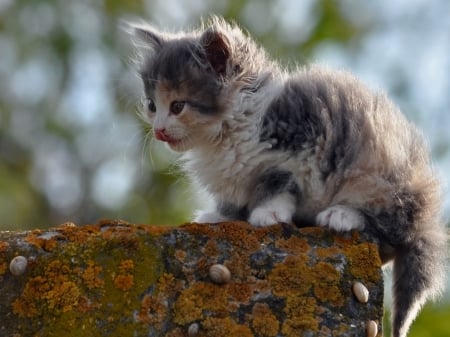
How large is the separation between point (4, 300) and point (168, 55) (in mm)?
1679

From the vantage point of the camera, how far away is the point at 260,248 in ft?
10.4

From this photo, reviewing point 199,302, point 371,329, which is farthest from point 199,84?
point 371,329

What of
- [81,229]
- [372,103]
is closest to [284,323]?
[81,229]

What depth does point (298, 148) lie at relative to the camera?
154 inches

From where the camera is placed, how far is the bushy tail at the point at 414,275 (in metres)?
3.73

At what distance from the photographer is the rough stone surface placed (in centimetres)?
295

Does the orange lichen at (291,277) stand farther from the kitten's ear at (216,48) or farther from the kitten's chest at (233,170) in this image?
the kitten's ear at (216,48)

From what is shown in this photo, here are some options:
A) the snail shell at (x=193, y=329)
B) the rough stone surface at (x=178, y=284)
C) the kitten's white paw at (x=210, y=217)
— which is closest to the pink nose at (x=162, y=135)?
the kitten's white paw at (x=210, y=217)

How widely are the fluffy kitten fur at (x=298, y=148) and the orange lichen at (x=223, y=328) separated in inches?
24.1

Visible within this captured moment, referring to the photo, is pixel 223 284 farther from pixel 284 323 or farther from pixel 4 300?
pixel 4 300

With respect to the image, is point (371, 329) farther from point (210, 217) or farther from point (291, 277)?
point (210, 217)

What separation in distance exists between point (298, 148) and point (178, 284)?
1.06m

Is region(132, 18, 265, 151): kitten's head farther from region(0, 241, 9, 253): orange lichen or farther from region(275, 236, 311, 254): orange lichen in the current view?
region(0, 241, 9, 253): orange lichen

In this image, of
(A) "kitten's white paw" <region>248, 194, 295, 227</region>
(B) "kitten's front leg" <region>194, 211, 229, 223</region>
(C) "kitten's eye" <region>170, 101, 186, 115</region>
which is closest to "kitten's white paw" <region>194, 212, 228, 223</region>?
(B) "kitten's front leg" <region>194, 211, 229, 223</region>
